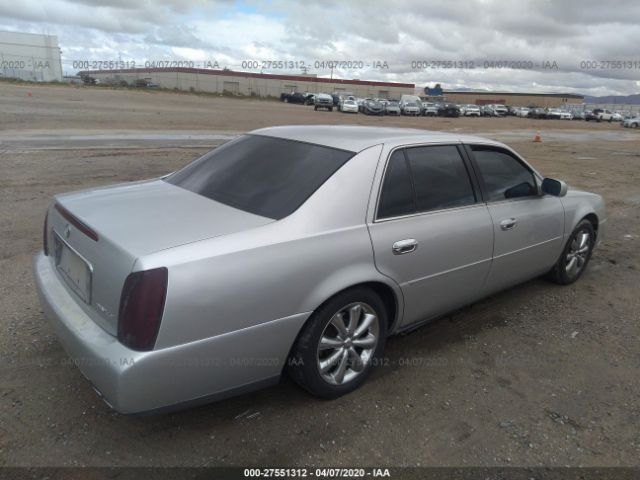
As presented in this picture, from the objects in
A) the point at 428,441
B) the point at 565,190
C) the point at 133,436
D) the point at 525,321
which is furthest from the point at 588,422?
the point at 133,436

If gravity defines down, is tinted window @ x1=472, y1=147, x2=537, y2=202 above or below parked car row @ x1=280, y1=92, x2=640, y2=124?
above

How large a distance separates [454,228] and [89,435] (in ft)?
8.25

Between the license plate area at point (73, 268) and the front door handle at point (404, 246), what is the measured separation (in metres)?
1.68

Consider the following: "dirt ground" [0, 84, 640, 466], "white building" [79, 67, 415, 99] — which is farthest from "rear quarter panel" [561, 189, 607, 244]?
"white building" [79, 67, 415, 99]

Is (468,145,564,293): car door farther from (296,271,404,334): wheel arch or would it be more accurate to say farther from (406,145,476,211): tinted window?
(296,271,404,334): wheel arch

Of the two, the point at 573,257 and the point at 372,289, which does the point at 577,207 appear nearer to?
the point at 573,257

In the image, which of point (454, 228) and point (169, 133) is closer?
point (454, 228)

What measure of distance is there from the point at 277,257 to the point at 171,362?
0.69m

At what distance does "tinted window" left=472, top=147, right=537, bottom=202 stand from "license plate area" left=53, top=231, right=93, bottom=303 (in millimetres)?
2784

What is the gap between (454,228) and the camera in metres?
3.28

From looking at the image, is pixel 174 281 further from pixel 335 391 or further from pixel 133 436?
pixel 335 391

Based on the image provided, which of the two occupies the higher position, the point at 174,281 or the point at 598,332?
the point at 174,281

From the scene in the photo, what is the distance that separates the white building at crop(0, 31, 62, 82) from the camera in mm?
82438

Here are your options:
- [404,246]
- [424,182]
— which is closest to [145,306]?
[404,246]
